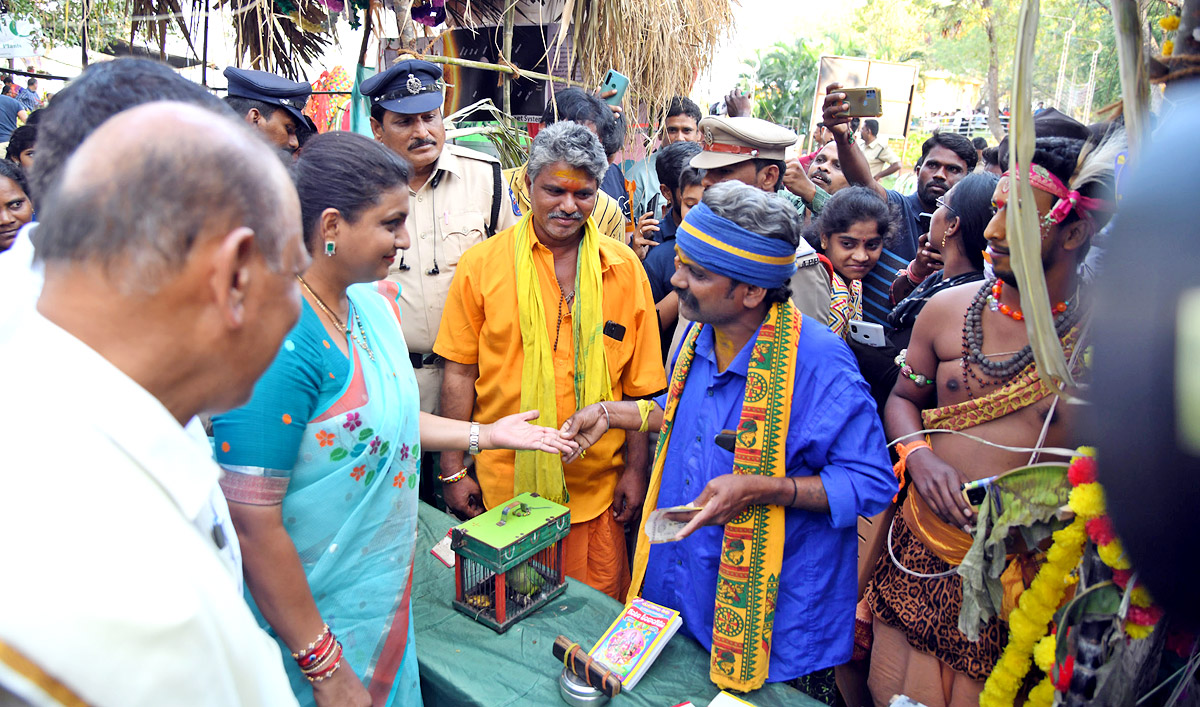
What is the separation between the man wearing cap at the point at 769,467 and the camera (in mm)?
1976

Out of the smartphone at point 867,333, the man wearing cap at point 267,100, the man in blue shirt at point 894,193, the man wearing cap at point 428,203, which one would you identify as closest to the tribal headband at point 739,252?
the smartphone at point 867,333

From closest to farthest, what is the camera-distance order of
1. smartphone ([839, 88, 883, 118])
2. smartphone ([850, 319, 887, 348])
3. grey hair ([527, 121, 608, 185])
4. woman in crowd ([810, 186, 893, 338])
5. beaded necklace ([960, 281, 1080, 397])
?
beaded necklace ([960, 281, 1080, 397]), grey hair ([527, 121, 608, 185]), smartphone ([850, 319, 887, 348]), woman in crowd ([810, 186, 893, 338]), smartphone ([839, 88, 883, 118])

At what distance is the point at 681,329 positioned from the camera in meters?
2.80

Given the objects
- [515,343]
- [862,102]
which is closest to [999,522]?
[515,343]

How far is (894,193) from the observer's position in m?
4.57

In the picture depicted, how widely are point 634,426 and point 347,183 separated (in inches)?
58.4

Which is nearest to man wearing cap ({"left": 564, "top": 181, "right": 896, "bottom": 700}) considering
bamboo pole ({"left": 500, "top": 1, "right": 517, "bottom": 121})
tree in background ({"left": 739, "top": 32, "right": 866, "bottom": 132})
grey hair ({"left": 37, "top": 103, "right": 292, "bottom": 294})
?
grey hair ({"left": 37, "top": 103, "right": 292, "bottom": 294})

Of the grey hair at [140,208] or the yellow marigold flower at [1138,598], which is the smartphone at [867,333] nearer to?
the yellow marigold flower at [1138,598]

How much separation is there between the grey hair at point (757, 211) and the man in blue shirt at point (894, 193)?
177 centimetres

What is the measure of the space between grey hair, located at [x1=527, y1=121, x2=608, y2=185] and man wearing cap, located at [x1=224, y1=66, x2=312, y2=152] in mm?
1423

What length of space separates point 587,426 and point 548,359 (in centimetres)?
36

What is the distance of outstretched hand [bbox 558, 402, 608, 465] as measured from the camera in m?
2.57

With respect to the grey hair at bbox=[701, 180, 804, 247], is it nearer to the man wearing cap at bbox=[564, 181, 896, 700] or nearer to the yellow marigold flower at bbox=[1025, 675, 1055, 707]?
the man wearing cap at bbox=[564, 181, 896, 700]

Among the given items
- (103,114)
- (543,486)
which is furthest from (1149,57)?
(543,486)
